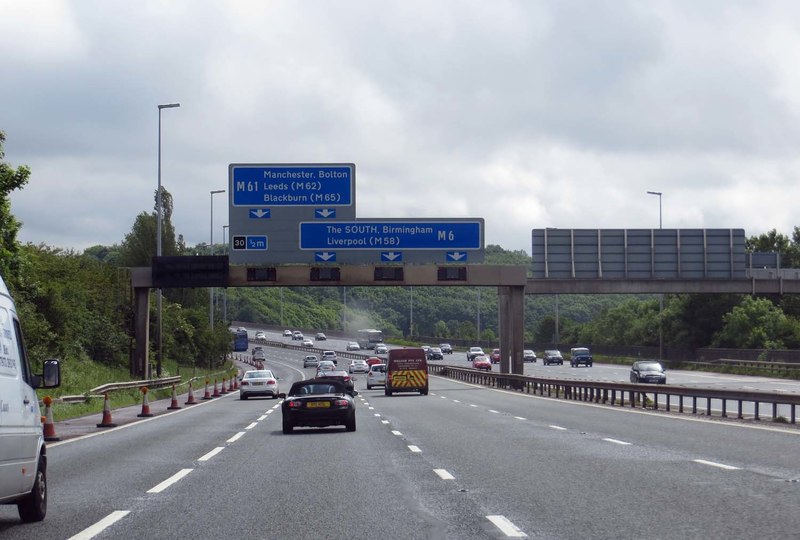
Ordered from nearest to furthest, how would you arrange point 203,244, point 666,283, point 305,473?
point 305,473 → point 666,283 → point 203,244

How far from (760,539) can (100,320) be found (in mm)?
59234

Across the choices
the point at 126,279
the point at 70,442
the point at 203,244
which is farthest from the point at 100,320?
the point at 203,244

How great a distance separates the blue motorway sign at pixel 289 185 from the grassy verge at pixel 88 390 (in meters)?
9.92

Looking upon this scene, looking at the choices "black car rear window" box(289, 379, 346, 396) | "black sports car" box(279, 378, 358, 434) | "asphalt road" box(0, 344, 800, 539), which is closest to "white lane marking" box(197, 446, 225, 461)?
"asphalt road" box(0, 344, 800, 539)

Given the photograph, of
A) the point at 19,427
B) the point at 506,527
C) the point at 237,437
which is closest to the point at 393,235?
the point at 237,437

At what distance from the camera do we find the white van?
9398mm

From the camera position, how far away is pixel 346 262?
166ft

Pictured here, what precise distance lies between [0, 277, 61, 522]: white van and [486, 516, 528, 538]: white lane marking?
14.1ft

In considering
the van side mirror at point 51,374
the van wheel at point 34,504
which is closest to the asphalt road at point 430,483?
the van wheel at point 34,504

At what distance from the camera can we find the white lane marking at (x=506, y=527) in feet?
30.1

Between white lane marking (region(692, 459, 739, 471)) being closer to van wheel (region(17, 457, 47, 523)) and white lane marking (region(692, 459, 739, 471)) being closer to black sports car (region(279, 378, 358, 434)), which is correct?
van wheel (region(17, 457, 47, 523))

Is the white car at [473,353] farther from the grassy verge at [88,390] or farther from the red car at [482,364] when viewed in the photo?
the grassy verge at [88,390]

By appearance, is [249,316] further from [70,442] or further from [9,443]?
[9,443]

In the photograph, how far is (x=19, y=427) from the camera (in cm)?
989
